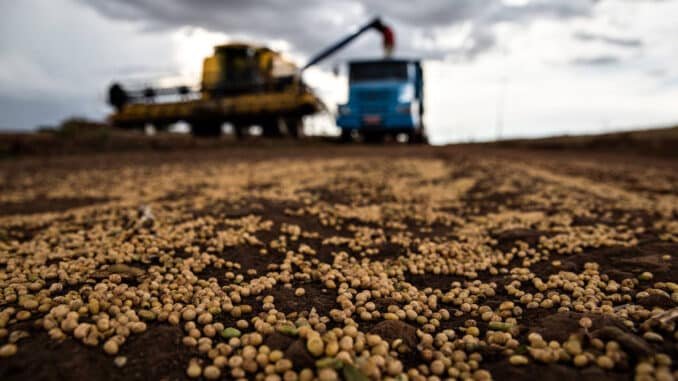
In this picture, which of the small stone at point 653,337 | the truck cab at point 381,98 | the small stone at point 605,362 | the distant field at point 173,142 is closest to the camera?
the small stone at point 605,362

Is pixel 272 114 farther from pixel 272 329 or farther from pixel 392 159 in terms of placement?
pixel 272 329

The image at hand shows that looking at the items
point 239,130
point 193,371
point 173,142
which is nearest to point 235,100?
point 239,130

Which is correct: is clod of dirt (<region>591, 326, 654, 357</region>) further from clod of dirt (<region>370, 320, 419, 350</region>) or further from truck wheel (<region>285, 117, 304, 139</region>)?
truck wheel (<region>285, 117, 304, 139</region>)

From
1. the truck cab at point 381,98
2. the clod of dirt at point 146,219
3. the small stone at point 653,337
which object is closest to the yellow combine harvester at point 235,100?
the truck cab at point 381,98

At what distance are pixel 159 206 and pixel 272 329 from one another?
11.0 feet

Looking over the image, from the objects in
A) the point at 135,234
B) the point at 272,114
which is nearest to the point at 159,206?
the point at 135,234

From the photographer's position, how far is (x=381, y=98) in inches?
565

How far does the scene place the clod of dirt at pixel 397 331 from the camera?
77.7 inches

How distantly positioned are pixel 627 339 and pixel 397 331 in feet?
3.26

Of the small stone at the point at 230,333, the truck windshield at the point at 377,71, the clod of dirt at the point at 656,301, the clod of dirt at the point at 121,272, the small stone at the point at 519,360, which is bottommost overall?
the small stone at the point at 230,333

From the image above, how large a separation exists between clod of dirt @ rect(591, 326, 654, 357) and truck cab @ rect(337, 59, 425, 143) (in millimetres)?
12930

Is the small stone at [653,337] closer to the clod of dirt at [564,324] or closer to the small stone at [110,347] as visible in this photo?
the clod of dirt at [564,324]

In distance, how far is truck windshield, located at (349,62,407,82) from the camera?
1478 centimetres

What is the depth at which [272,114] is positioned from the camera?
16.2 m
